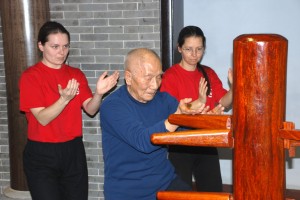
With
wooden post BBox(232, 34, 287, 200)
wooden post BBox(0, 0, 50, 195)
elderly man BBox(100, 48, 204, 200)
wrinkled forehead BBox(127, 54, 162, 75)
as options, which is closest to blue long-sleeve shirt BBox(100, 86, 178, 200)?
elderly man BBox(100, 48, 204, 200)

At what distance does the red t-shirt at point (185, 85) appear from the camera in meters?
2.88

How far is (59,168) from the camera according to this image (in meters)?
2.77

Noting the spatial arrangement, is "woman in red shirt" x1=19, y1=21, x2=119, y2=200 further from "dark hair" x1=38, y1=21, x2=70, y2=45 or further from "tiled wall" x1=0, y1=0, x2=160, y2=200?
"tiled wall" x1=0, y1=0, x2=160, y2=200

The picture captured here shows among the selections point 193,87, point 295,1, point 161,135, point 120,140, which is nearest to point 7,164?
point 193,87

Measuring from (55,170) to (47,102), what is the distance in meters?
0.41

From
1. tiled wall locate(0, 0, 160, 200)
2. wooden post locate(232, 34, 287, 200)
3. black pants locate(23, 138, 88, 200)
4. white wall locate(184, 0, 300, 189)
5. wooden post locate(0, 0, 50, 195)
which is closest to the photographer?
wooden post locate(232, 34, 287, 200)

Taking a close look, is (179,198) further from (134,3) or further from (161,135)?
(134,3)

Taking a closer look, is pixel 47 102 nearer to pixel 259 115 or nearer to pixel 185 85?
pixel 185 85

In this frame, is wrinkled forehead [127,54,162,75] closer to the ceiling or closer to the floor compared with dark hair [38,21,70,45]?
closer to the floor

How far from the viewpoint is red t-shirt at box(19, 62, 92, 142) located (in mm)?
2742

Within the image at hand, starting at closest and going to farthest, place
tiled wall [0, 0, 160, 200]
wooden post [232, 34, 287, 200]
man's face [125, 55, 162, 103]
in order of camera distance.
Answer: wooden post [232, 34, 287, 200] → man's face [125, 55, 162, 103] → tiled wall [0, 0, 160, 200]

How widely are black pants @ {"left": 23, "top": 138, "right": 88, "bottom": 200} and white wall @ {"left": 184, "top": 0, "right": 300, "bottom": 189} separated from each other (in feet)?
6.18

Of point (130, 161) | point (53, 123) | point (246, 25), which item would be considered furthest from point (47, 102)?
point (246, 25)

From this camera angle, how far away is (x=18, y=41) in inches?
143
